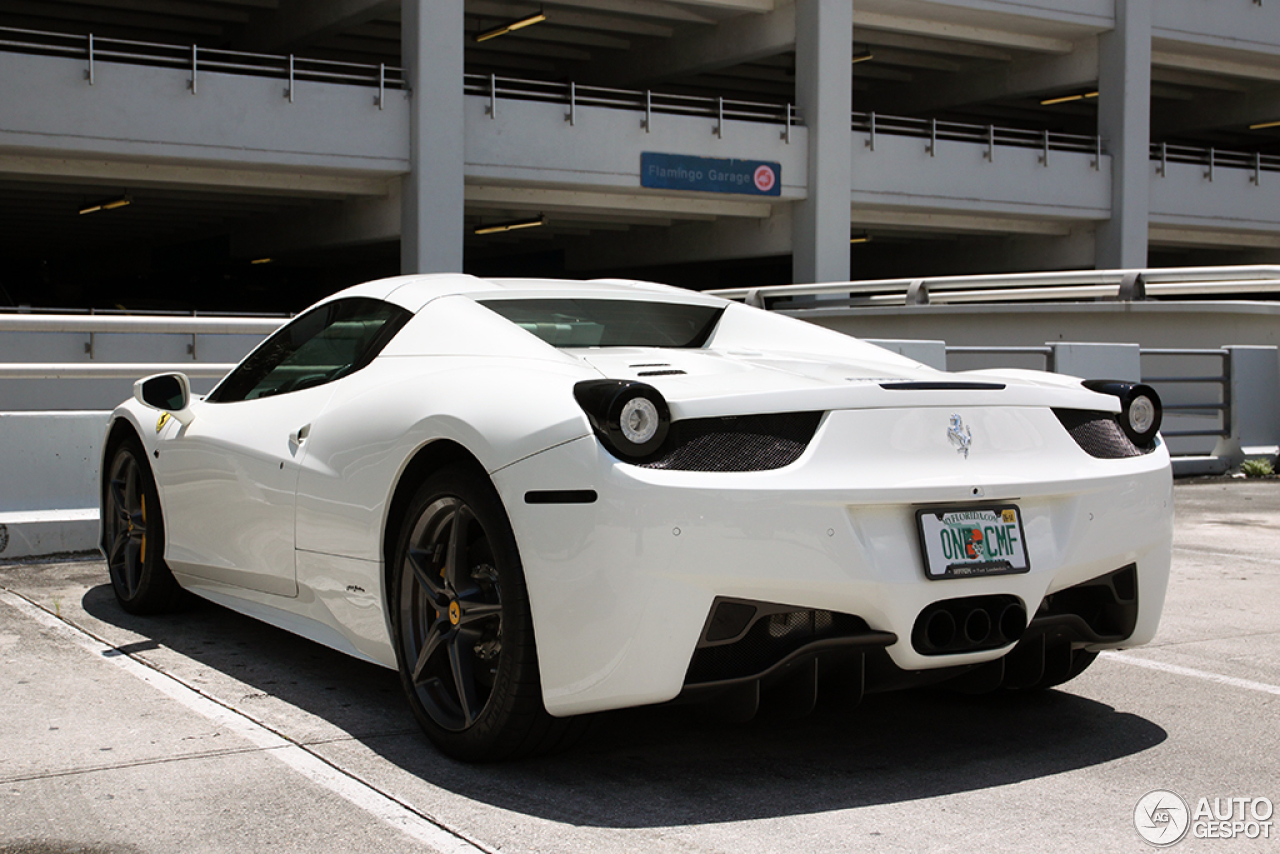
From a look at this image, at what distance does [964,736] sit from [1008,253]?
3133 centimetres

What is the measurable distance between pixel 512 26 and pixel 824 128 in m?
6.74

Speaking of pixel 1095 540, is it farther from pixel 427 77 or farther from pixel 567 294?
pixel 427 77

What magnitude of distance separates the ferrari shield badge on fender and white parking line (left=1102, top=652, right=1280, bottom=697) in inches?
69.5

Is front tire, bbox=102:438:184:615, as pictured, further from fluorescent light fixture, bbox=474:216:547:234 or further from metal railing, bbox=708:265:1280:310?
fluorescent light fixture, bbox=474:216:547:234

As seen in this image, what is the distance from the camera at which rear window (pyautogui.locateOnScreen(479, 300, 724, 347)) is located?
4496 millimetres

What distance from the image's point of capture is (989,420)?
12.0 feet

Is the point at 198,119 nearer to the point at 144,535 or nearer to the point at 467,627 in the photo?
the point at 144,535

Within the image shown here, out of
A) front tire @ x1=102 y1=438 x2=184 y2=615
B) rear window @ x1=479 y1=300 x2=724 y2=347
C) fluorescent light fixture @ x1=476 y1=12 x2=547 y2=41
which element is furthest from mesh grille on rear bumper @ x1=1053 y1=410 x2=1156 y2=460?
fluorescent light fixture @ x1=476 y1=12 x2=547 y2=41

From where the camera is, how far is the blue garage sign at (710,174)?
2659 cm

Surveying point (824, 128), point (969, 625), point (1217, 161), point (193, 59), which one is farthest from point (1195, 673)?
point (1217, 161)

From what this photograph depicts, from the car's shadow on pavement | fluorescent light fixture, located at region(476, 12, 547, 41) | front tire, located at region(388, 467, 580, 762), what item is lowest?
the car's shadow on pavement

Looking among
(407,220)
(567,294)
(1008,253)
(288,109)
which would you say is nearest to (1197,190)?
(1008,253)

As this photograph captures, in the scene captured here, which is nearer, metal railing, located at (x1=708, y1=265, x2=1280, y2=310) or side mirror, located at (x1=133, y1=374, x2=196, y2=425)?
side mirror, located at (x1=133, y1=374, x2=196, y2=425)

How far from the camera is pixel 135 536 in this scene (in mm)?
5723
